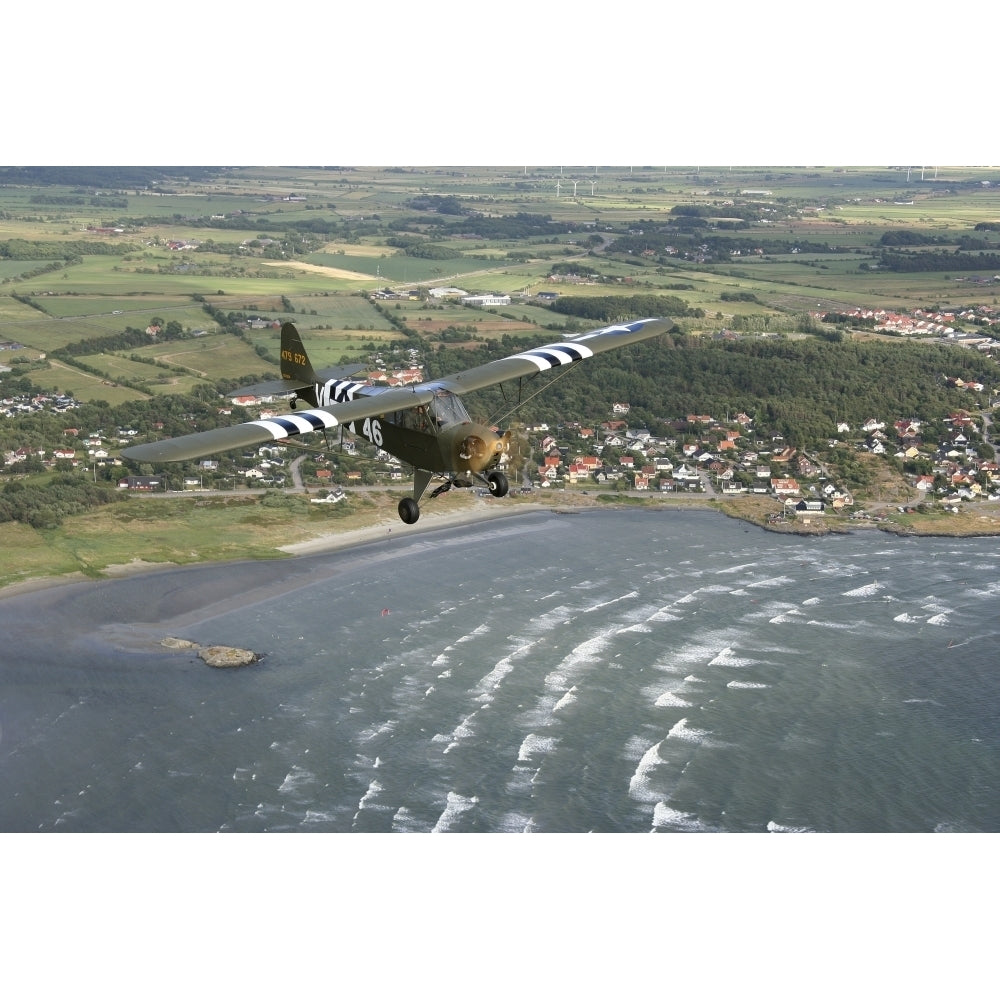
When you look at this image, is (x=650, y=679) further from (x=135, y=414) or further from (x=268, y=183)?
(x=268, y=183)

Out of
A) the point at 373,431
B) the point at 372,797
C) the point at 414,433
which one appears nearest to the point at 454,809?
the point at 372,797

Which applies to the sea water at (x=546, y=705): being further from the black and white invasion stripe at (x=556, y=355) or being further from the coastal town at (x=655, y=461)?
the black and white invasion stripe at (x=556, y=355)

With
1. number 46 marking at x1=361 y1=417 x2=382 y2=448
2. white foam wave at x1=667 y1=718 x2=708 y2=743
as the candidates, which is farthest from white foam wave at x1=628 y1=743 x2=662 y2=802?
number 46 marking at x1=361 y1=417 x2=382 y2=448

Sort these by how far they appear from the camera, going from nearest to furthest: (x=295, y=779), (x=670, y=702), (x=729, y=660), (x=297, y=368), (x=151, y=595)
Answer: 1. (x=297, y=368)
2. (x=295, y=779)
3. (x=670, y=702)
4. (x=729, y=660)
5. (x=151, y=595)

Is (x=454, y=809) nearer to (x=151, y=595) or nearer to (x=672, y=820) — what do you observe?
(x=672, y=820)

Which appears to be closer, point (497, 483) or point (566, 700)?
point (497, 483)

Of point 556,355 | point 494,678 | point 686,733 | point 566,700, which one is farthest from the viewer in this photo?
point 494,678
